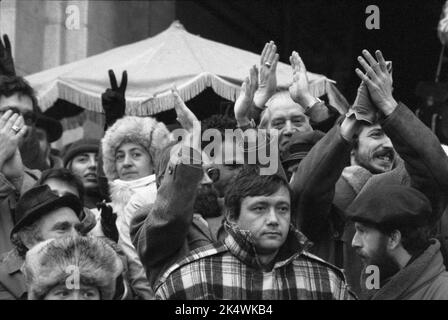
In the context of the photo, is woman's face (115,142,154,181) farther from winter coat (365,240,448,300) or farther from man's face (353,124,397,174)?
winter coat (365,240,448,300)

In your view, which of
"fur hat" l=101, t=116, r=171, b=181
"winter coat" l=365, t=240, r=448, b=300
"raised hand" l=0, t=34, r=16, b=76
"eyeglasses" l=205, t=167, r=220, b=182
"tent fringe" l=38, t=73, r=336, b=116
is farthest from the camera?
"tent fringe" l=38, t=73, r=336, b=116

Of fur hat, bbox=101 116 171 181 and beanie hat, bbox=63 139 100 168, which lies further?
beanie hat, bbox=63 139 100 168

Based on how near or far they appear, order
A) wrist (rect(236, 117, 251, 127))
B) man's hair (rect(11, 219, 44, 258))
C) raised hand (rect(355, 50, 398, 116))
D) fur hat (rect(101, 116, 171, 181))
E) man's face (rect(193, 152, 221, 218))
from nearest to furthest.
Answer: raised hand (rect(355, 50, 398, 116)) → man's hair (rect(11, 219, 44, 258)) → man's face (rect(193, 152, 221, 218)) → wrist (rect(236, 117, 251, 127)) → fur hat (rect(101, 116, 171, 181))

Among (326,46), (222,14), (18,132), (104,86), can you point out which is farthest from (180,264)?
(326,46)

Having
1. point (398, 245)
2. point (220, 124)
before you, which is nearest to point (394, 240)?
point (398, 245)

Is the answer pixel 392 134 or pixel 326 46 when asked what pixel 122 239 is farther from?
pixel 326 46

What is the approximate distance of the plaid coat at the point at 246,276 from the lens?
4.88m

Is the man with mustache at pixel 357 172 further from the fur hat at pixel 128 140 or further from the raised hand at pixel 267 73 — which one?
the fur hat at pixel 128 140

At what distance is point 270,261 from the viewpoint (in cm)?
500

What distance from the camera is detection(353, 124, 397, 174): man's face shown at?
627 centimetres

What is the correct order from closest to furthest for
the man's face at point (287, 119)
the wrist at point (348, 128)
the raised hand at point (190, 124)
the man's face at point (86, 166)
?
the raised hand at point (190, 124), the wrist at point (348, 128), the man's face at point (287, 119), the man's face at point (86, 166)

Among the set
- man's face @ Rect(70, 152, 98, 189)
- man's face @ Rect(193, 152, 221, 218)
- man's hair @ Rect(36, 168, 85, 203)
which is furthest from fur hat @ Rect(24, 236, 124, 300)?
man's face @ Rect(70, 152, 98, 189)

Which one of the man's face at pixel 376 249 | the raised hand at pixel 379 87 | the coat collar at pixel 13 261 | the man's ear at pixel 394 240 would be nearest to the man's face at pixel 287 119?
the raised hand at pixel 379 87

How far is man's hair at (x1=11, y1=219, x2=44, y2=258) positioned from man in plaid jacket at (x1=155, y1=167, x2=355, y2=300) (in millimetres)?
811
